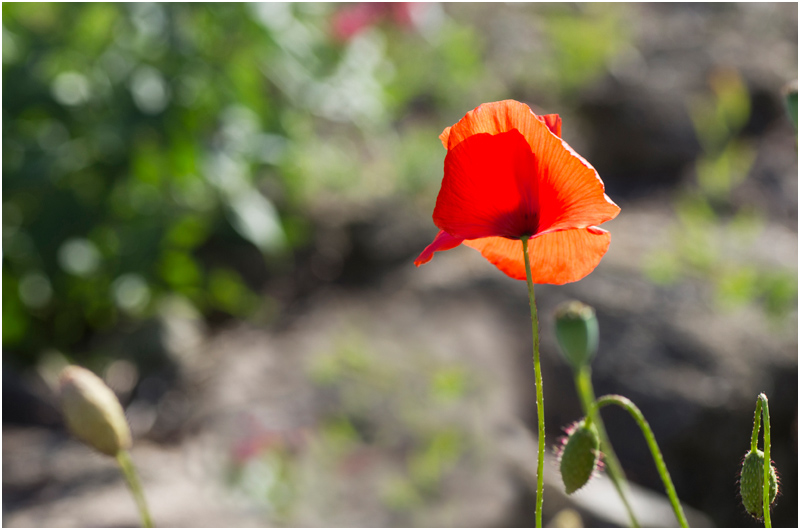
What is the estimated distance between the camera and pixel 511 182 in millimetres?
406

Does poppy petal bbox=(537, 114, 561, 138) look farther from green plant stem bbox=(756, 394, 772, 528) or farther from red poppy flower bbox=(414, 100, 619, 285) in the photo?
green plant stem bbox=(756, 394, 772, 528)

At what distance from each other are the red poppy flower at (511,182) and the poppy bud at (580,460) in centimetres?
12

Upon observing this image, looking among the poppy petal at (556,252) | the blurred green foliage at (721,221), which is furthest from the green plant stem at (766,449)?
the blurred green foliage at (721,221)

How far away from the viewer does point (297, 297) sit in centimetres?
260

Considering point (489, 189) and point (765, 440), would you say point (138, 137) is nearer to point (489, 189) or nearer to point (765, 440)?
point (489, 189)

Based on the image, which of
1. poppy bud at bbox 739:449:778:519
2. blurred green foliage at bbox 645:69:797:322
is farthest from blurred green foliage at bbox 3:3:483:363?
poppy bud at bbox 739:449:778:519

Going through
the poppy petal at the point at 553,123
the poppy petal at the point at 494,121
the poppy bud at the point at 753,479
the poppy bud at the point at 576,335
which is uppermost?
the poppy petal at the point at 553,123

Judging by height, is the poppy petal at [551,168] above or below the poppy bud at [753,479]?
above

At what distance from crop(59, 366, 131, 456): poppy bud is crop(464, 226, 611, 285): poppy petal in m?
0.28

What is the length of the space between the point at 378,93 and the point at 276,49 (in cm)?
51

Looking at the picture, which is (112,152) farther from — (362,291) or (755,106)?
(755,106)

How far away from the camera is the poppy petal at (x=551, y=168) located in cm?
39

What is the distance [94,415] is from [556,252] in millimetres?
337

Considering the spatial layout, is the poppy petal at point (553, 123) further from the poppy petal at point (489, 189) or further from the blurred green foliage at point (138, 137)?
the blurred green foliage at point (138, 137)
